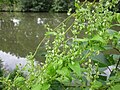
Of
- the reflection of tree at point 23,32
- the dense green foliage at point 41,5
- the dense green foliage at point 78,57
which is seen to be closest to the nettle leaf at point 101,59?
the dense green foliage at point 78,57

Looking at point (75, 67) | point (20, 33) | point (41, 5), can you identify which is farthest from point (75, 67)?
point (41, 5)

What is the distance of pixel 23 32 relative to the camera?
35.7ft

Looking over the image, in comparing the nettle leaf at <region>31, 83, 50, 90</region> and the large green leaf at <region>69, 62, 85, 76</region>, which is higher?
the large green leaf at <region>69, 62, 85, 76</region>

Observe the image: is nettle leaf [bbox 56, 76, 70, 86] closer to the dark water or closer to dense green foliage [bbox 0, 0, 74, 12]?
the dark water

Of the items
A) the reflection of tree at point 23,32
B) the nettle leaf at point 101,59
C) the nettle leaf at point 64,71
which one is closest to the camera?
the nettle leaf at point 64,71

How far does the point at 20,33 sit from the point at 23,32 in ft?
0.67

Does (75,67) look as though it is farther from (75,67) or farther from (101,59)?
(101,59)

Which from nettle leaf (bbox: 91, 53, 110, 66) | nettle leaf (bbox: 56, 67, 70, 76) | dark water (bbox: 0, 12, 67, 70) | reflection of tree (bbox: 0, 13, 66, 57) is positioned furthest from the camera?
reflection of tree (bbox: 0, 13, 66, 57)

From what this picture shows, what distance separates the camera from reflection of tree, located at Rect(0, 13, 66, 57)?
28.4 feet

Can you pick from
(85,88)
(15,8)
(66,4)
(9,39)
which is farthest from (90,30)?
(15,8)

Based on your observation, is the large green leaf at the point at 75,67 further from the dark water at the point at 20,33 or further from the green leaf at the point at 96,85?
the dark water at the point at 20,33

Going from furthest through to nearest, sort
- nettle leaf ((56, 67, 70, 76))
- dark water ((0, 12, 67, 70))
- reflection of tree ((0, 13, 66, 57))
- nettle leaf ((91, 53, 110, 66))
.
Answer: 1. reflection of tree ((0, 13, 66, 57))
2. dark water ((0, 12, 67, 70))
3. nettle leaf ((91, 53, 110, 66))
4. nettle leaf ((56, 67, 70, 76))

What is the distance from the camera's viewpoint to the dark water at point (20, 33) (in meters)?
7.66

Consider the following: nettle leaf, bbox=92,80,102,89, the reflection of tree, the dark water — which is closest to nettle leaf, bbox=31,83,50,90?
nettle leaf, bbox=92,80,102,89
